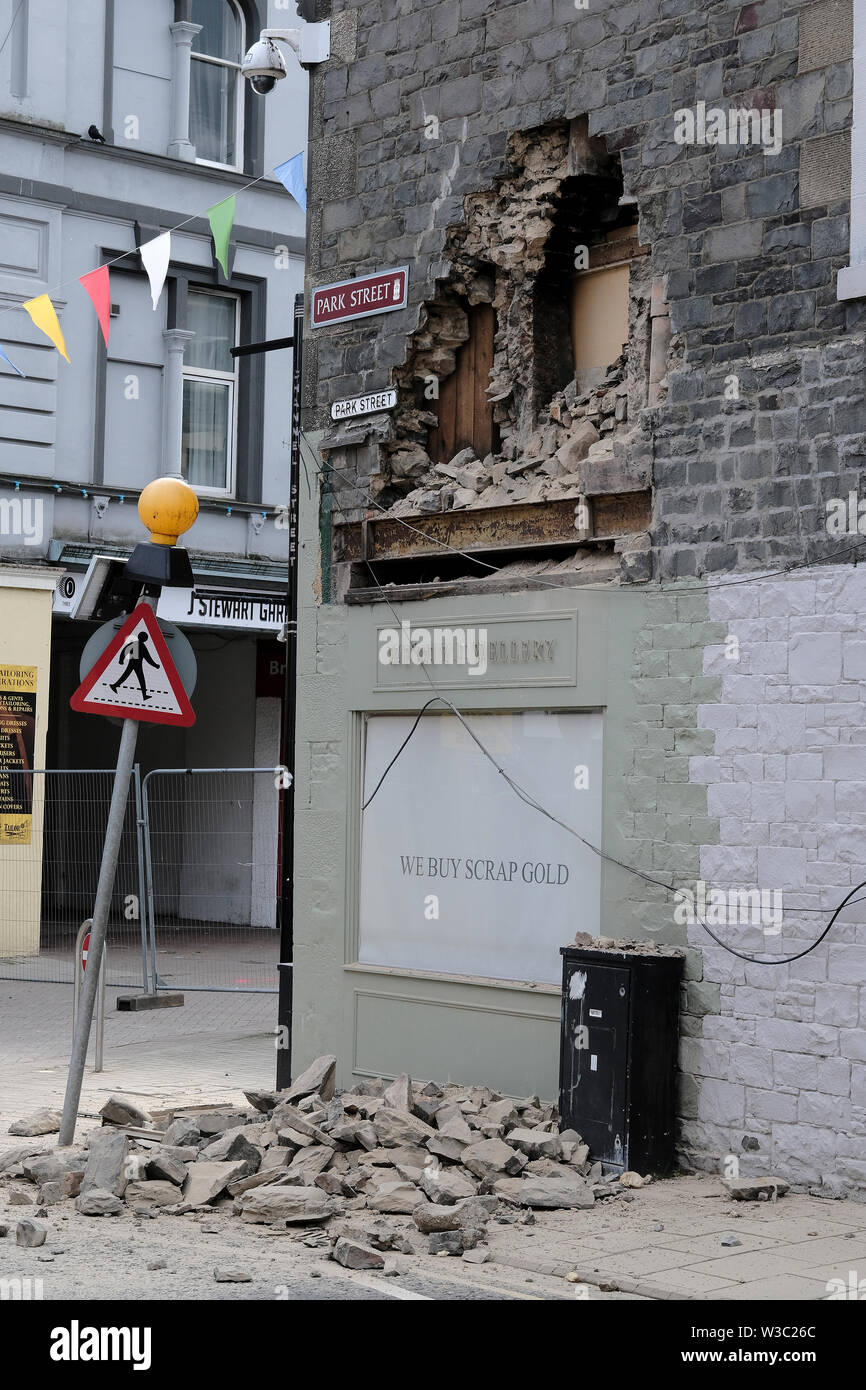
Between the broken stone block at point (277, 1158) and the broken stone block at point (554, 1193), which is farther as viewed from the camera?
the broken stone block at point (277, 1158)

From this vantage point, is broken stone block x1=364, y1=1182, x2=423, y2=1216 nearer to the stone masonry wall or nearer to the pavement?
the pavement

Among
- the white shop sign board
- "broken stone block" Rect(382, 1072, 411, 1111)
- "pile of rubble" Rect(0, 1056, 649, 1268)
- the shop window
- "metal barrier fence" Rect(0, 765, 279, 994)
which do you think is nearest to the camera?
"pile of rubble" Rect(0, 1056, 649, 1268)

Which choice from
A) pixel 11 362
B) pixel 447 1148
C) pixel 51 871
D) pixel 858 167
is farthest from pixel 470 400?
pixel 51 871

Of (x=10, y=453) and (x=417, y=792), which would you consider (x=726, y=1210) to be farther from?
(x=10, y=453)

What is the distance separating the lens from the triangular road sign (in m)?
9.44

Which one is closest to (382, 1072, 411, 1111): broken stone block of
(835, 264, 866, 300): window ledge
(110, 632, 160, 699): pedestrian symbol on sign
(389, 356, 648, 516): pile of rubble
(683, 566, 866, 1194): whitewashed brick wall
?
(683, 566, 866, 1194): whitewashed brick wall

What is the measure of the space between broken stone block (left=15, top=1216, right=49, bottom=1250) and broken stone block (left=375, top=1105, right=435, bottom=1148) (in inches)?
77.5

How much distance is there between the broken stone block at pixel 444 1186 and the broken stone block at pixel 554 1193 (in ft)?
0.86

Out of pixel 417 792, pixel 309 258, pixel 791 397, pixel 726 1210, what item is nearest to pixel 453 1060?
pixel 417 792

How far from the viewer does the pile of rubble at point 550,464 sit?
959cm

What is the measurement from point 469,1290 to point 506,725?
409cm

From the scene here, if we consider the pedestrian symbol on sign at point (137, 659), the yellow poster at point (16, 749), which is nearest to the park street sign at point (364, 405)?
the pedestrian symbol on sign at point (137, 659)

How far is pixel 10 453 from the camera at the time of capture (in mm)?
19141

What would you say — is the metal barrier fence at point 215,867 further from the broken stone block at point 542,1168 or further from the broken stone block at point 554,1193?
the broken stone block at point 554,1193
